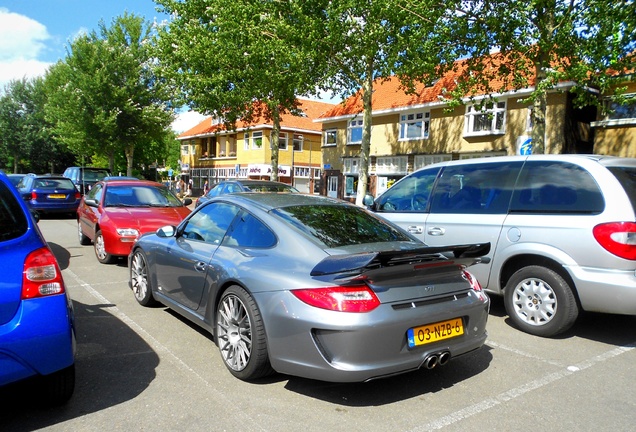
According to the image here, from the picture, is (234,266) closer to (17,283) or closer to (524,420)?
(17,283)

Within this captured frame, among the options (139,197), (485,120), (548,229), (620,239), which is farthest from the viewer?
(485,120)

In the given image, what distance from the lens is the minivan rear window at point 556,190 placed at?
472cm

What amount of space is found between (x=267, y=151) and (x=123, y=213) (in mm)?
33384

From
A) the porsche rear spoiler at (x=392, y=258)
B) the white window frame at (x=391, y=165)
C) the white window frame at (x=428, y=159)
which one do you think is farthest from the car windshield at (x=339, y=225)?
the white window frame at (x=391, y=165)

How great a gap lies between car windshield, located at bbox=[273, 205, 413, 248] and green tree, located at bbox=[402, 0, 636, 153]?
40.1 feet

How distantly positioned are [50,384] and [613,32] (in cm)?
1646

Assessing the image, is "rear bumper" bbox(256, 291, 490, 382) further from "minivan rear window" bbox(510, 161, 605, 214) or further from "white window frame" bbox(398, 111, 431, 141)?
"white window frame" bbox(398, 111, 431, 141)

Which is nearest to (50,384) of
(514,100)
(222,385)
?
(222,385)

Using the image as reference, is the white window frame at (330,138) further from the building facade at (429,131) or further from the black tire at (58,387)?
the black tire at (58,387)

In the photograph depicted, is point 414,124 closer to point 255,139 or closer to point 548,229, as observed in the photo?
point 255,139

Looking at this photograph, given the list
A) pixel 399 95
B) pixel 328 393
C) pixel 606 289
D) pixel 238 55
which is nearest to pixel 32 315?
pixel 328 393

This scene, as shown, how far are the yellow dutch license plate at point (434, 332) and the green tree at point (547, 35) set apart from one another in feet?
42.4

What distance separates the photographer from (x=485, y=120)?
78.4 ft

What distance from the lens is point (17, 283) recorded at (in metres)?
2.77
